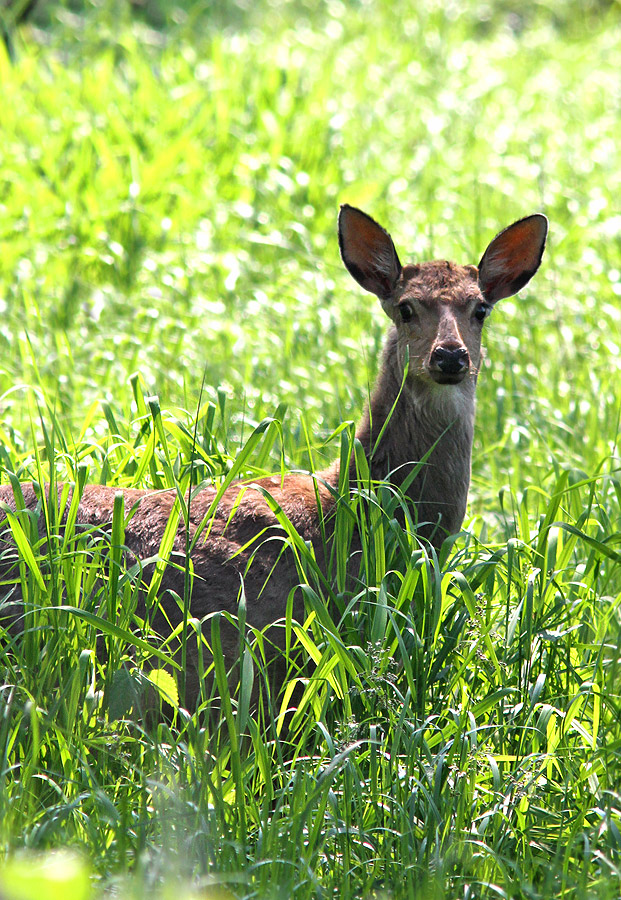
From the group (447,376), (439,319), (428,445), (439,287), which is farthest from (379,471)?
(439,287)

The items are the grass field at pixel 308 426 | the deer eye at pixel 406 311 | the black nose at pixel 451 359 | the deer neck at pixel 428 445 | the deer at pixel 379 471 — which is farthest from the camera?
the deer eye at pixel 406 311

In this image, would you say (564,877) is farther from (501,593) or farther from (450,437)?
(450,437)

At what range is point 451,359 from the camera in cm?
369

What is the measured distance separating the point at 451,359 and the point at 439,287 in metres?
0.40

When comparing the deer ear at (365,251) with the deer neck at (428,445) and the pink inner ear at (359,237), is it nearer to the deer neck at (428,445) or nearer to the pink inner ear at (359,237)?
the pink inner ear at (359,237)

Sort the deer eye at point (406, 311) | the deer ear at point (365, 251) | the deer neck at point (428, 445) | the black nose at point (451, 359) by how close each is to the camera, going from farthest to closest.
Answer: the deer ear at point (365, 251) < the deer eye at point (406, 311) < the deer neck at point (428, 445) < the black nose at point (451, 359)

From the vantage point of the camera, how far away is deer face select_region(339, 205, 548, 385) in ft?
12.4

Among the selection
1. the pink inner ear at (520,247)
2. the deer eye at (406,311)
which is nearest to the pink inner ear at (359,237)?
the deer eye at (406,311)

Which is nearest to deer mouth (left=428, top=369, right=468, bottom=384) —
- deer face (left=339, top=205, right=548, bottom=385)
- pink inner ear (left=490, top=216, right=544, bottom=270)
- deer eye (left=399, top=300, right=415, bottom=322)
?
deer face (left=339, top=205, right=548, bottom=385)

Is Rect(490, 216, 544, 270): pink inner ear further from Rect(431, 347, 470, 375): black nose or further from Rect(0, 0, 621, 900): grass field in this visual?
Rect(0, 0, 621, 900): grass field

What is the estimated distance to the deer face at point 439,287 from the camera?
3775 millimetres

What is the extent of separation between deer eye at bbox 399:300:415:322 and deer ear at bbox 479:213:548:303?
0.36 metres

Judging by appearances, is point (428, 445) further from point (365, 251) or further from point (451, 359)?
point (365, 251)

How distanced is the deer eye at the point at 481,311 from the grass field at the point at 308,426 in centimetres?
67
